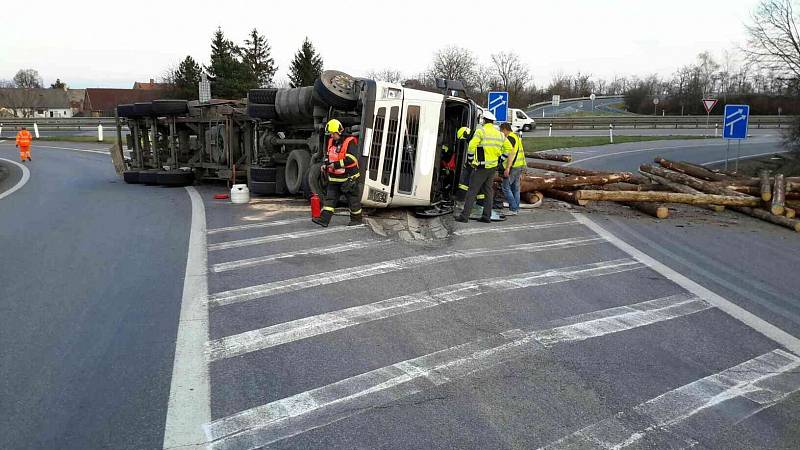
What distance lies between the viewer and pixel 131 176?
16000mm

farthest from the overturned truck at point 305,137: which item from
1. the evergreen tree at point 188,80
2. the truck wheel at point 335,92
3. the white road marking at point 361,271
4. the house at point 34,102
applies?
the house at point 34,102

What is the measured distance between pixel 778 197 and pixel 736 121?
614cm

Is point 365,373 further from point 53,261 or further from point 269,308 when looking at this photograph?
point 53,261

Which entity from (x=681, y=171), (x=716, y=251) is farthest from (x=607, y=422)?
(x=681, y=171)

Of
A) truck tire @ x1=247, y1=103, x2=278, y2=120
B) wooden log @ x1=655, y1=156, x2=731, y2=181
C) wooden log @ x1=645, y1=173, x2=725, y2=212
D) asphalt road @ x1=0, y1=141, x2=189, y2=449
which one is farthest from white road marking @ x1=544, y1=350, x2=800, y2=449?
wooden log @ x1=655, y1=156, x2=731, y2=181

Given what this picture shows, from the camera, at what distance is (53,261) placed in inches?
289

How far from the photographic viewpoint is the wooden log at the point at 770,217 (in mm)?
10625

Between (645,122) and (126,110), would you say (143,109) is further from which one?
(645,122)

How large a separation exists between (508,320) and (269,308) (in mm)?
2144

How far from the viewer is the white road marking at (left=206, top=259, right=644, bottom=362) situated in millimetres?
4836

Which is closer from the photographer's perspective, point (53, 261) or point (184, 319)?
point (184, 319)

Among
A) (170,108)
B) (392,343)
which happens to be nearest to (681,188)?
(392,343)

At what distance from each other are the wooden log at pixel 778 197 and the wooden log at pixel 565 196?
3229mm

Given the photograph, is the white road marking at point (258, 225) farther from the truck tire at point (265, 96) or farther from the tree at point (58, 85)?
the tree at point (58, 85)
